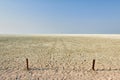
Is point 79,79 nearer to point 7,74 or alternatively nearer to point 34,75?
point 34,75

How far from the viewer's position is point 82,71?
8.70 meters

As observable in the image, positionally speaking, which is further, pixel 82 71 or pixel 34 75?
pixel 82 71

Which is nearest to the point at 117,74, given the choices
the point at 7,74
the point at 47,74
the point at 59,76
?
the point at 59,76

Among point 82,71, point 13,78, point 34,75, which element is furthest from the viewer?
point 82,71

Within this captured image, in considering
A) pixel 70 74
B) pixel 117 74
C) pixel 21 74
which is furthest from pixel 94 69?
pixel 21 74

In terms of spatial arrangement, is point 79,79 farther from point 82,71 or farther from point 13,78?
point 13,78

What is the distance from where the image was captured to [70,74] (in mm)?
8031

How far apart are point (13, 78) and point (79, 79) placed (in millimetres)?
4065

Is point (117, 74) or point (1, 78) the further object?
point (117, 74)

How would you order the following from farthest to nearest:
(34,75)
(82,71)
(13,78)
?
(82,71) < (34,75) < (13,78)

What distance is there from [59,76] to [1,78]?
359cm

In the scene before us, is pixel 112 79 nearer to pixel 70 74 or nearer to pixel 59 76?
pixel 70 74

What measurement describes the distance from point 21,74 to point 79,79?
3.83m

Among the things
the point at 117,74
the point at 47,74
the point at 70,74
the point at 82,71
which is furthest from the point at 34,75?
the point at 117,74
